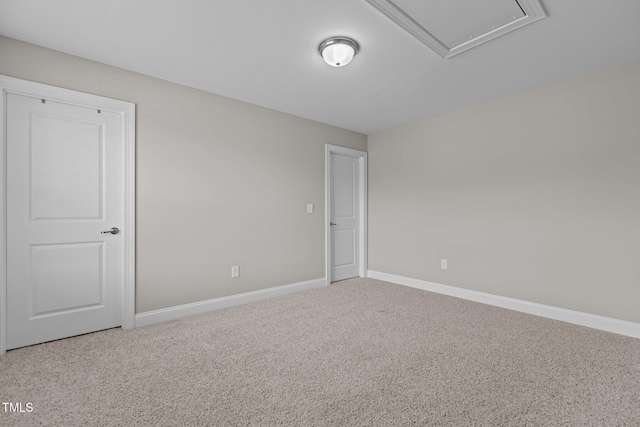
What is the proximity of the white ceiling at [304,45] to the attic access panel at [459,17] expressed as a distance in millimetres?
92

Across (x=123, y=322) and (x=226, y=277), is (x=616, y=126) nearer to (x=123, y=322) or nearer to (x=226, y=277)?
(x=226, y=277)

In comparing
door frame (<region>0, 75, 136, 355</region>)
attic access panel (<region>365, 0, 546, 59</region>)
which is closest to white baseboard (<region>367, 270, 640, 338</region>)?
attic access panel (<region>365, 0, 546, 59</region>)

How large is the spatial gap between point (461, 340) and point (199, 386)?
2055 millimetres

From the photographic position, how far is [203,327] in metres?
2.78

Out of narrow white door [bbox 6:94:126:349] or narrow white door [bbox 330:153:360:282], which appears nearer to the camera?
narrow white door [bbox 6:94:126:349]

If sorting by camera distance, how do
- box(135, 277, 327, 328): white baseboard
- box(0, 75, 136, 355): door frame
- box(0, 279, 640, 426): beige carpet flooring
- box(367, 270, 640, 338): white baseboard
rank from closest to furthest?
box(0, 279, 640, 426): beige carpet flooring → box(0, 75, 136, 355): door frame → box(367, 270, 640, 338): white baseboard → box(135, 277, 327, 328): white baseboard

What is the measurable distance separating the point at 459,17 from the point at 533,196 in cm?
215

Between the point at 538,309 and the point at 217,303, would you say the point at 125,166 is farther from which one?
→ the point at 538,309

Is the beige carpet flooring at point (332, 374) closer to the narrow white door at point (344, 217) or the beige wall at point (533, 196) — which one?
the beige wall at point (533, 196)

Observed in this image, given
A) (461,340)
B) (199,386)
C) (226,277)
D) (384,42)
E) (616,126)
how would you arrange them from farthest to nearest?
(226,277) < (616,126) < (461,340) < (384,42) < (199,386)

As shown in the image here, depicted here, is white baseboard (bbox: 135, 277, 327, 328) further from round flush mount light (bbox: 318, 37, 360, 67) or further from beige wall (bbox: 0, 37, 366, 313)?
round flush mount light (bbox: 318, 37, 360, 67)

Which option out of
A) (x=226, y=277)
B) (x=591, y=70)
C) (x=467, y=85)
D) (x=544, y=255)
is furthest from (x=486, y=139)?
(x=226, y=277)

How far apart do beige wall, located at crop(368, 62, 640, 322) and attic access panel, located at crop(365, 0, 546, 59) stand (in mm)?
1451

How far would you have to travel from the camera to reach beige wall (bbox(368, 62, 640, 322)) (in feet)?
8.80
